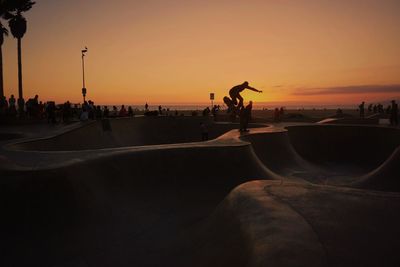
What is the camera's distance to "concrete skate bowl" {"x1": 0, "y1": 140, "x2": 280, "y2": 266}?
268 inches

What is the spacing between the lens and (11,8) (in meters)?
28.8

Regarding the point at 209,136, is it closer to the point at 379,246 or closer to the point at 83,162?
the point at 83,162

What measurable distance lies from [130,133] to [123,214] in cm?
1853

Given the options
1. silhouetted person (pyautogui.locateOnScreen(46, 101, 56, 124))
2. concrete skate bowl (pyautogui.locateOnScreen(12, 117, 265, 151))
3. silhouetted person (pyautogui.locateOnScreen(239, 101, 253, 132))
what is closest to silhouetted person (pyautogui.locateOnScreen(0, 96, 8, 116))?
silhouetted person (pyautogui.locateOnScreen(46, 101, 56, 124))

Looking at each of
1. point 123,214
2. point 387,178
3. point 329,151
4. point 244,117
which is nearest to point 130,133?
point 244,117

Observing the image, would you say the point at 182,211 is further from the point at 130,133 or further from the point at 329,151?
the point at 130,133

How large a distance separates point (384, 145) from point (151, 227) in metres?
15.1

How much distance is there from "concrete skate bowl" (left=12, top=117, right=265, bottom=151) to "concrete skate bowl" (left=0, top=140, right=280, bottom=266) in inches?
196

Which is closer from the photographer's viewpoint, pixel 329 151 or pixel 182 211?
pixel 182 211

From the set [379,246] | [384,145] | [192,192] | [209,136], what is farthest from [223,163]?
[209,136]

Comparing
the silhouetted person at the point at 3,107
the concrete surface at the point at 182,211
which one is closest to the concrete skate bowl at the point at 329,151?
the concrete surface at the point at 182,211

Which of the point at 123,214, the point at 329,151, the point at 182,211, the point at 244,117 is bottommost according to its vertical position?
the point at 182,211

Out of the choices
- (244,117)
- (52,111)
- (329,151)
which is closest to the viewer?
(244,117)

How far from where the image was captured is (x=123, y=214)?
8.87 metres
